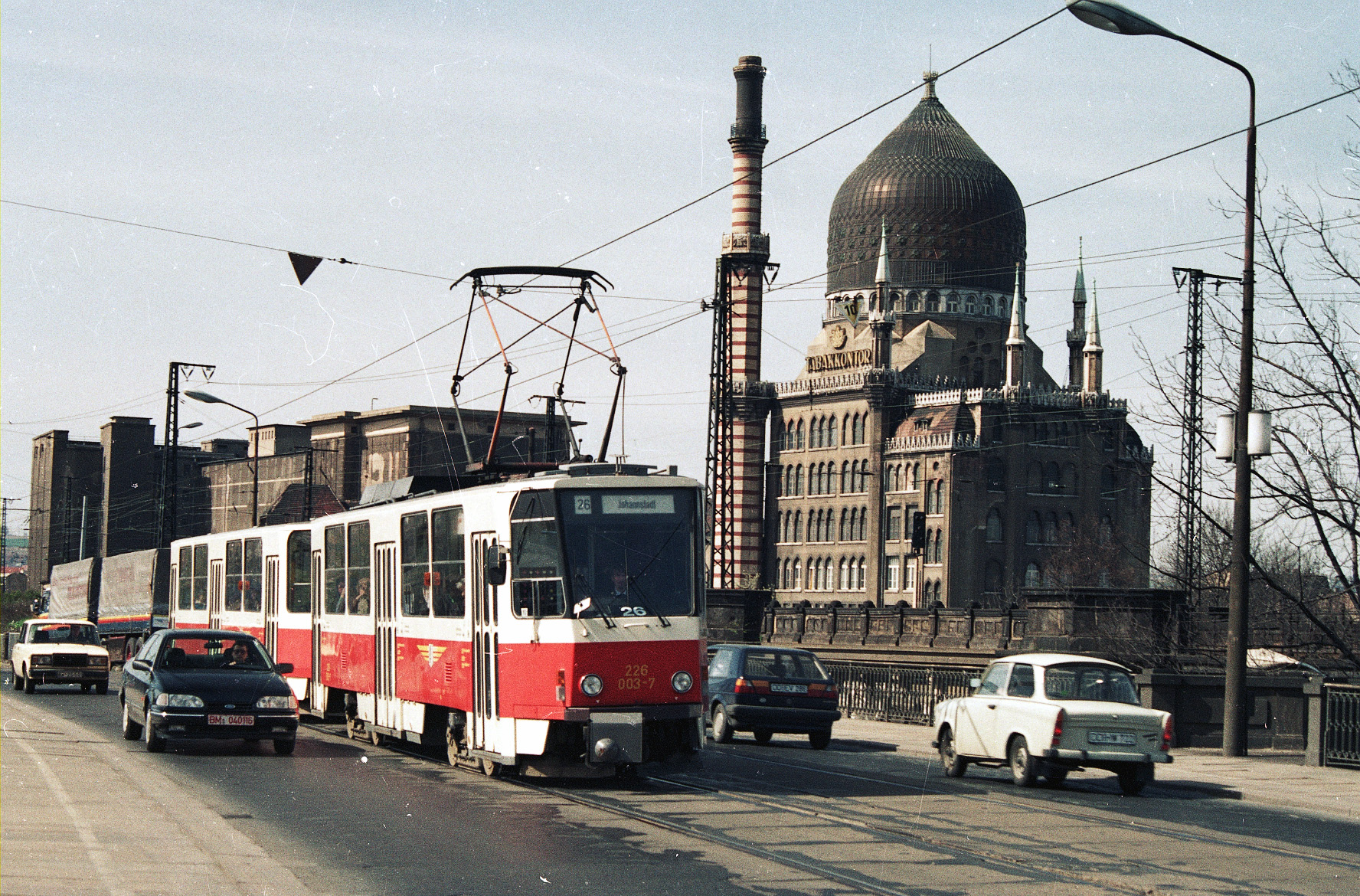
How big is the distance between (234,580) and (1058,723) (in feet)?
58.4

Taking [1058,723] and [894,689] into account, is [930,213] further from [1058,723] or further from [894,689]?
[1058,723]

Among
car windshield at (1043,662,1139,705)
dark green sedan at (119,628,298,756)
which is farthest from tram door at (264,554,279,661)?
car windshield at (1043,662,1139,705)

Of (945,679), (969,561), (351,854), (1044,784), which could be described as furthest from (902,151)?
(351,854)

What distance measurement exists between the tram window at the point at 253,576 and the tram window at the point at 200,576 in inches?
145

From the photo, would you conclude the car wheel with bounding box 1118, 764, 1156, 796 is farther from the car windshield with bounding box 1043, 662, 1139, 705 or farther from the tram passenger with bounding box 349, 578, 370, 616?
the tram passenger with bounding box 349, 578, 370, 616

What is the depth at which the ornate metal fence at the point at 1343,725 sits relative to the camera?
20688mm

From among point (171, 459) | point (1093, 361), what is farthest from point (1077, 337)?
point (171, 459)

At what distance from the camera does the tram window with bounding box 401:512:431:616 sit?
18.5 metres

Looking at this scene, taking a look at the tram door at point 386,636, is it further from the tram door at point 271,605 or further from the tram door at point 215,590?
the tram door at point 215,590

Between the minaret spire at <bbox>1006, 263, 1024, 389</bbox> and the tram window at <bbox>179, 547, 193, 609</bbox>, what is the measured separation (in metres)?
78.0

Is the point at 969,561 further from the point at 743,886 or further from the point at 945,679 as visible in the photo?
the point at 743,886

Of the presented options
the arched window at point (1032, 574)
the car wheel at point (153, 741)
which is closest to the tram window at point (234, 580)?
the car wheel at point (153, 741)

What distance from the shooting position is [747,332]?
103688 millimetres

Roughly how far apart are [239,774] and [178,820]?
4142 mm
